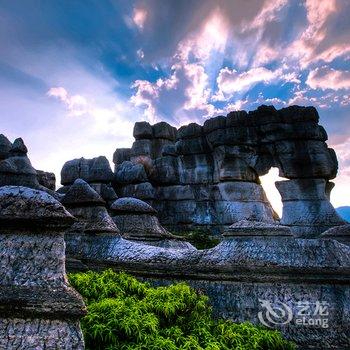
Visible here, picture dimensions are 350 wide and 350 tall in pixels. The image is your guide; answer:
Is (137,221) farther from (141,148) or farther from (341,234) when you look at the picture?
(141,148)

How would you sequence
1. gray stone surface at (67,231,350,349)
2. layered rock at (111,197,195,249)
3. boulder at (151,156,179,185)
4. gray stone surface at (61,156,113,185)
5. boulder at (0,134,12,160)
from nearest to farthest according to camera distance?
1. gray stone surface at (67,231,350,349)
2. layered rock at (111,197,195,249)
3. boulder at (0,134,12,160)
4. gray stone surface at (61,156,113,185)
5. boulder at (151,156,179,185)

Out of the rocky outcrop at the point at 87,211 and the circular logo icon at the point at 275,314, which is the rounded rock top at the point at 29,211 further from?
the rocky outcrop at the point at 87,211

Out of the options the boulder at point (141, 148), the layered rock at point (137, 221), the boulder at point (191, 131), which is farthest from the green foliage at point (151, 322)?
the boulder at point (141, 148)

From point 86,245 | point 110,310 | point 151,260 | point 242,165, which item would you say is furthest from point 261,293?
point 242,165

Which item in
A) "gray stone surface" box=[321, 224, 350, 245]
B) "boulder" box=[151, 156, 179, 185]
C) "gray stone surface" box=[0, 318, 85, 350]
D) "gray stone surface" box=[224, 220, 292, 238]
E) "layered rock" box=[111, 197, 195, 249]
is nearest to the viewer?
"gray stone surface" box=[0, 318, 85, 350]

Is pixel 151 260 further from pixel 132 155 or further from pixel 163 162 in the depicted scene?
pixel 132 155

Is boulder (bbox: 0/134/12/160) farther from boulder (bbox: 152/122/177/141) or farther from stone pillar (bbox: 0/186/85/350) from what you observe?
stone pillar (bbox: 0/186/85/350)

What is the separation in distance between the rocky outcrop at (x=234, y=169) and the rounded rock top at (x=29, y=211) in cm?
1610

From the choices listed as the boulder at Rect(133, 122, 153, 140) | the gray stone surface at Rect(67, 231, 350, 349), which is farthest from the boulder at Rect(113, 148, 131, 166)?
the gray stone surface at Rect(67, 231, 350, 349)

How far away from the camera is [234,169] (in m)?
21.0

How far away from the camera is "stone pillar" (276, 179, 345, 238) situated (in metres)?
19.3

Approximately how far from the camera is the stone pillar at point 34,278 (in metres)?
2.31

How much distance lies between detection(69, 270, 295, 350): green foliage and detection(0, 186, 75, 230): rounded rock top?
877mm

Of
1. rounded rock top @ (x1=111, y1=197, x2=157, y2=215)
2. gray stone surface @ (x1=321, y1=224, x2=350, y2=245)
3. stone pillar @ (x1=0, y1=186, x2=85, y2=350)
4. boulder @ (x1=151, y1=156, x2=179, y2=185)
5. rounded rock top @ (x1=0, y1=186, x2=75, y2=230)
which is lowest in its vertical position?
stone pillar @ (x1=0, y1=186, x2=85, y2=350)
